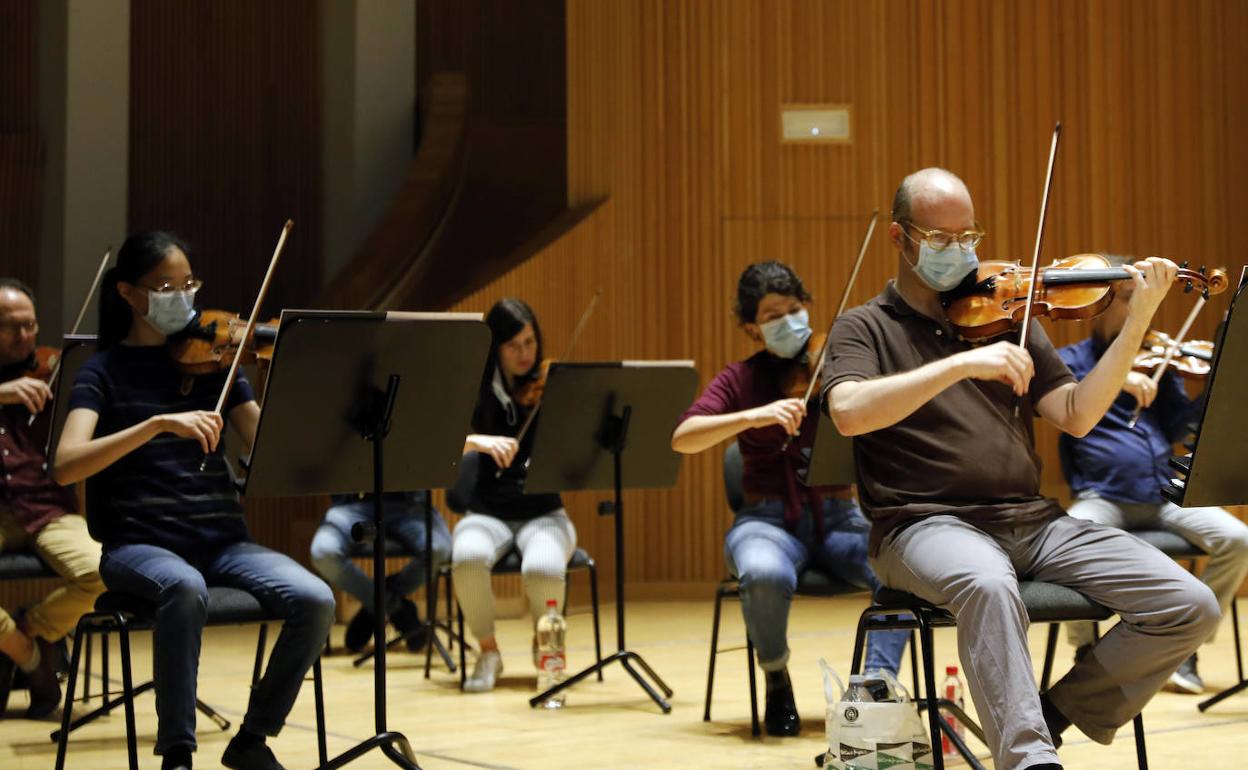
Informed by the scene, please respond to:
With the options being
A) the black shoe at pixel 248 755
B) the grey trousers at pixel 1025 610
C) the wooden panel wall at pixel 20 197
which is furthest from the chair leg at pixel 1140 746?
the wooden panel wall at pixel 20 197

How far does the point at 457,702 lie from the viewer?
4211 millimetres

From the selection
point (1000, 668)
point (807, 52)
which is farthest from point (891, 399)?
point (807, 52)

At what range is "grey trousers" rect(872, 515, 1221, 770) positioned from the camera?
238 cm

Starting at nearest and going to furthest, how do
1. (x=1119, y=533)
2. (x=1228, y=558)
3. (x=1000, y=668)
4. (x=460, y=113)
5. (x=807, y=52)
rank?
(x=1000, y=668)
(x=1119, y=533)
(x=1228, y=558)
(x=807, y=52)
(x=460, y=113)

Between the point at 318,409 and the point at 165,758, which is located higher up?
the point at 318,409

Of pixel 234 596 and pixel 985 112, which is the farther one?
pixel 985 112

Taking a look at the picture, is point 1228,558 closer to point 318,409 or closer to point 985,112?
point 318,409

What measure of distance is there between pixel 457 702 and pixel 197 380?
1.41 metres

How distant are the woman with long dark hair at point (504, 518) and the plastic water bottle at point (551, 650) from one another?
0.08m

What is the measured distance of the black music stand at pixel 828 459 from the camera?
326cm

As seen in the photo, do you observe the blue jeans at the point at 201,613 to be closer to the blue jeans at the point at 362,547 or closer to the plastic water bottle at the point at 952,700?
the plastic water bottle at the point at 952,700

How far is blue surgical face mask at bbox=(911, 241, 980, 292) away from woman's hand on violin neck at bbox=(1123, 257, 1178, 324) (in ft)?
1.11

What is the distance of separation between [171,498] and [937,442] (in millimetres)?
1646

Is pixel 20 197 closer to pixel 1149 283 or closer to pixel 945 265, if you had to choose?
pixel 945 265
